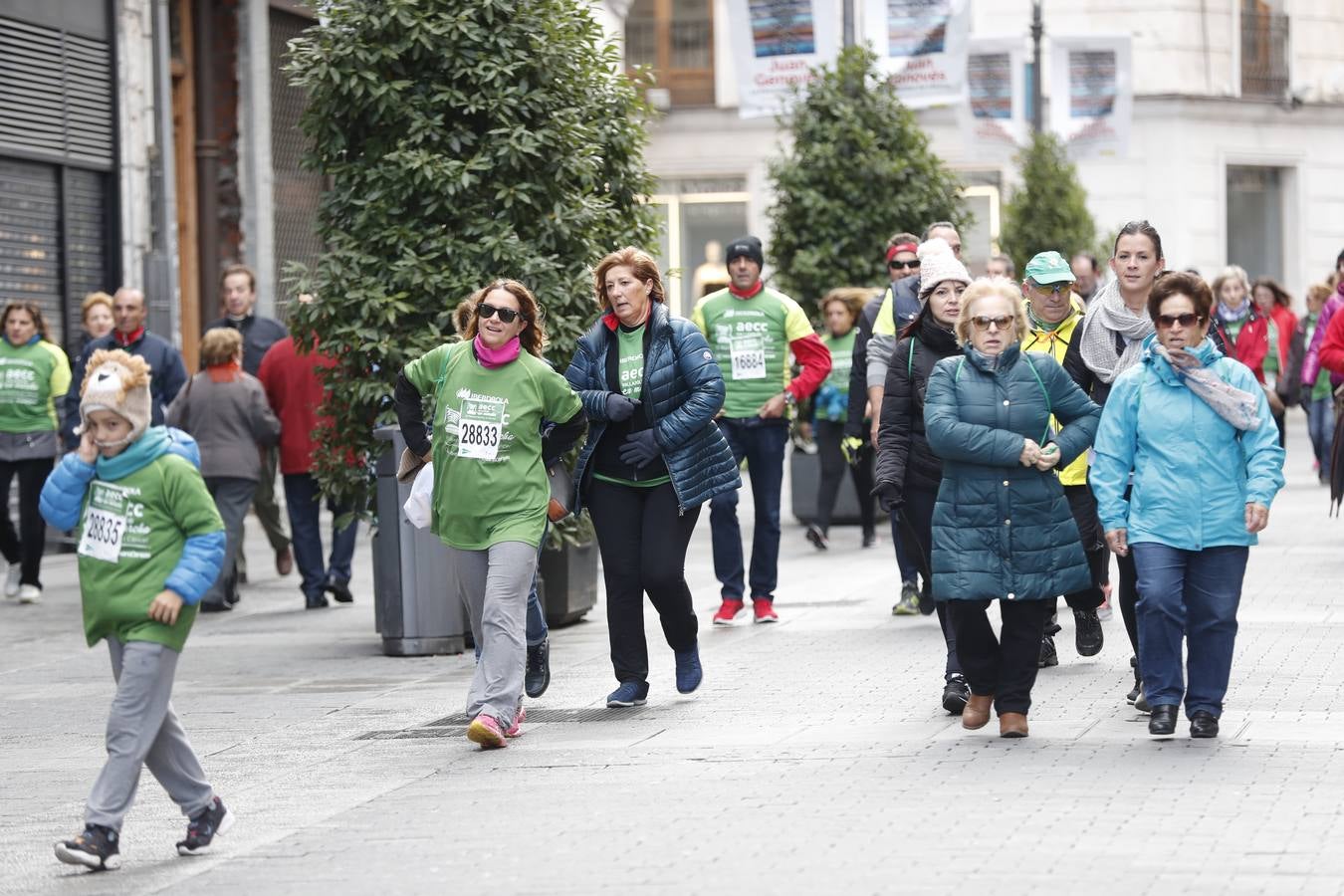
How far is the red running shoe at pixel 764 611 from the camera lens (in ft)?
40.5

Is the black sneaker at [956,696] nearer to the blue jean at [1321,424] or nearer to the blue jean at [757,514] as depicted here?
the blue jean at [757,514]

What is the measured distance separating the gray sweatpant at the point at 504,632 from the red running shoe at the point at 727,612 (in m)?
3.63

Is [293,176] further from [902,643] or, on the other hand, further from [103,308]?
[902,643]

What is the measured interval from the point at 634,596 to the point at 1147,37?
102ft

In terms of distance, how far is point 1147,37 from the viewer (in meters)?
38.7

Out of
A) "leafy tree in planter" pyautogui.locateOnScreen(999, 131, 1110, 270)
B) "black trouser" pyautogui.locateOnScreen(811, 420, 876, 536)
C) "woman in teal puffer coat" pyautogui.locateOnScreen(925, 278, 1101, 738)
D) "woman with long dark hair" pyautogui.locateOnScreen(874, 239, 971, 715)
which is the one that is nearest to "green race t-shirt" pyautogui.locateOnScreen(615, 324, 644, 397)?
"woman with long dark hair" pyautogui.locateOnScreen(874, 239, 971, 715)

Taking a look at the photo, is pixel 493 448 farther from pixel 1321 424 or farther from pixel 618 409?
pixel 1321 424

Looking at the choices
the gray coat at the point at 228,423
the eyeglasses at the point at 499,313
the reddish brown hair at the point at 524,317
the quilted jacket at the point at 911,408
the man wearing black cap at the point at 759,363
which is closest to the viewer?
the eyeglasses at the point at 499,313

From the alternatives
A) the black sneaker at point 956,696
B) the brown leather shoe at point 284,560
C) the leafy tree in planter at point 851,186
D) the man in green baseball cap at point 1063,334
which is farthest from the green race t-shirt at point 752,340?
the leafy tree in planter at point 851,186

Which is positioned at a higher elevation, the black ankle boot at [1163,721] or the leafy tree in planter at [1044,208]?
the leafy tree in planter at [1044,208]

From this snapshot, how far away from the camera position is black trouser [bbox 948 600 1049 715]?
827 cm

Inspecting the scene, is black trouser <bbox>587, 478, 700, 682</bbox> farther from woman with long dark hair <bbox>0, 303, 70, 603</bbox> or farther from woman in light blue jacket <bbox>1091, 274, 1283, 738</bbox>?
woman with long dark hair <bbox>0, 303, 70, 603</bbox>

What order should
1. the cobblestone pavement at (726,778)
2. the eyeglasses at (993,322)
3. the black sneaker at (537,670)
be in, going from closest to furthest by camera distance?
the cobblestone pavement at (726,778), the eyeglasses at (993,322), the black sneaker at (537,670)

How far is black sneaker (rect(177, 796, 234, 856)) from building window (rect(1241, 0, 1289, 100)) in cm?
3527
